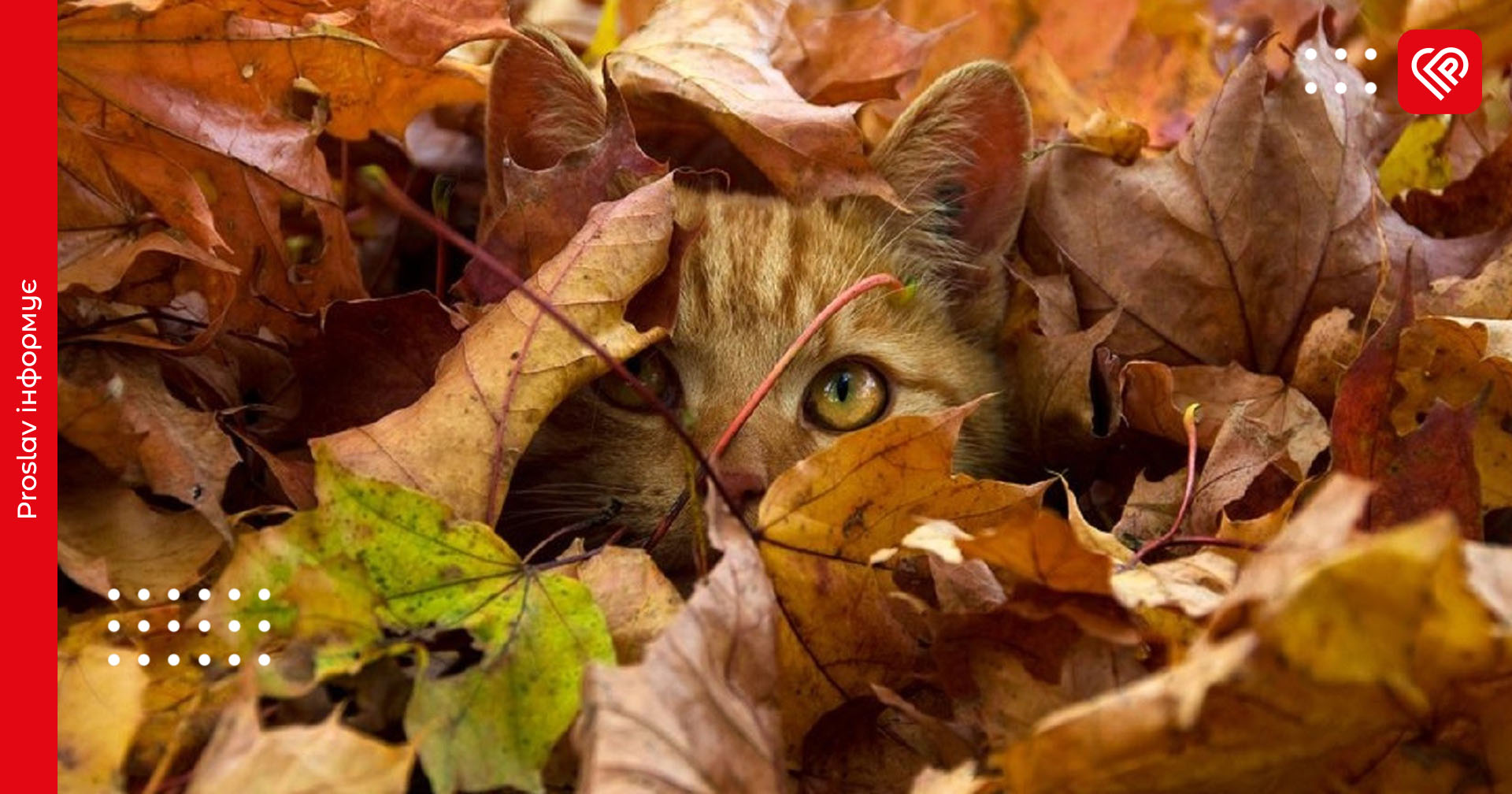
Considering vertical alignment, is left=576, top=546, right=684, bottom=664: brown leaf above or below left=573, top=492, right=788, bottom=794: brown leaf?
below

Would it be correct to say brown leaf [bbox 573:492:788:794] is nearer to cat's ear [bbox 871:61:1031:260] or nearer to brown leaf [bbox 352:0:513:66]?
brown leaf [bbox 352:0:513:66]

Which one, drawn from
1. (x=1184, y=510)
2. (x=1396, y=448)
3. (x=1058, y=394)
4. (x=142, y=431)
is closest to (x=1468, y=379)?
(x=1396, y=448)

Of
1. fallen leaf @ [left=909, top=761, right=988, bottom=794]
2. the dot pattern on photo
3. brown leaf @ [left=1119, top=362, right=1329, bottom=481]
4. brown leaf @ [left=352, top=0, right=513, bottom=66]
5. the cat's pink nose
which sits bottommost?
the cat's pink nose

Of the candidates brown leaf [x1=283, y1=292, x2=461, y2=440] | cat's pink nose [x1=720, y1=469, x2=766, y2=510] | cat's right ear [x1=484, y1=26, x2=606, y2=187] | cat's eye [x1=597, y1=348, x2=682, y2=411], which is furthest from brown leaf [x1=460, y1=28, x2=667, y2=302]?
cat's pink nose [x1=720, y1=469, x2=766, y2=510]

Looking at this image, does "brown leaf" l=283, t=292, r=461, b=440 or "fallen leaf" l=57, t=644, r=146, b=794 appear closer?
"fallen leaf" l=57, t=644, r=146, b=794

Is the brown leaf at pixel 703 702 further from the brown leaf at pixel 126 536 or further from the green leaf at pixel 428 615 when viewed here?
the brown leaf at pixel 126 536

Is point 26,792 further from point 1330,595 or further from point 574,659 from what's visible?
point 1330,595

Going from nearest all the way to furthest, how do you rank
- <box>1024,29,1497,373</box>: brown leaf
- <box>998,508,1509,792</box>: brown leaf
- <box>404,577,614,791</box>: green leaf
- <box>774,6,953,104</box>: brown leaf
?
<box>998,508,1509,792</box>: brown leaf, <box>404,577,614,791</box>: green leaf, <box>1024,29,1497,373</box>: brown leaf, <box>774,6,953,104</box>: brown leaf
